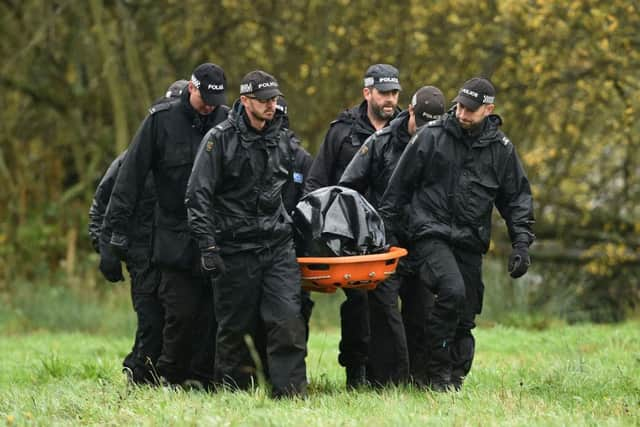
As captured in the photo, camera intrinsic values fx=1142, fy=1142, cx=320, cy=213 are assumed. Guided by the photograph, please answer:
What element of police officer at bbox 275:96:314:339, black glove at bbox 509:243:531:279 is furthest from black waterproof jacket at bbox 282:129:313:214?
black glove at bbox 509:243:531:279

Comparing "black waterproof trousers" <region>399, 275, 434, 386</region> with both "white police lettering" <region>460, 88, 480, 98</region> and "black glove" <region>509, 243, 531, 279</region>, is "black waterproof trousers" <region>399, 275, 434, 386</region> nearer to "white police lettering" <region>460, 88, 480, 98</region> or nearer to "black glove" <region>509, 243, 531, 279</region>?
"black glove" <region>509, 243, 531, 279</region>

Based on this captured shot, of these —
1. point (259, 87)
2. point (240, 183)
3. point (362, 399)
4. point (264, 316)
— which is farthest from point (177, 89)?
point (362, 399)

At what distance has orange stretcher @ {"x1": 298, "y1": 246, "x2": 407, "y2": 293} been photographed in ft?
23.7

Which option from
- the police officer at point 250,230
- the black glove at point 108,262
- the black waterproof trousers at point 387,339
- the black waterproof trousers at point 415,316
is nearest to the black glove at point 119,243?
the black glove at point 108,262

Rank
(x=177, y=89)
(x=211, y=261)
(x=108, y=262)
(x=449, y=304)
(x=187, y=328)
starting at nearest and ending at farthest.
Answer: (x=211, y=261)
(x=449, y=304)
(x=187, y=328)
(x=108, y=262)
(x=177, y=89)

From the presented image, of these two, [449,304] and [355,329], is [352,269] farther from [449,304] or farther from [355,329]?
[355,329]

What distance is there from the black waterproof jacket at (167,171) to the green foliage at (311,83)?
25.3 feet

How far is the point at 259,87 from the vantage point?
25.6ft

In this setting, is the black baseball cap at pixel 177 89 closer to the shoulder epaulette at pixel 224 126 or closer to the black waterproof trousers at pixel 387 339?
the shoulder epaulette at pixel 224 126

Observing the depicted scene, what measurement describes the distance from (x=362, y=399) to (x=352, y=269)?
82 cm

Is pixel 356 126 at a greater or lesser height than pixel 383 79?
lesser

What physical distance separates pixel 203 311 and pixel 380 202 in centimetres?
157

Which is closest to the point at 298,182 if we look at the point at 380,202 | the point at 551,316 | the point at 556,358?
the point at 380,202

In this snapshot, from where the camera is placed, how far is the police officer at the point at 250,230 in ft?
25.2
